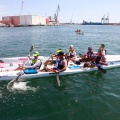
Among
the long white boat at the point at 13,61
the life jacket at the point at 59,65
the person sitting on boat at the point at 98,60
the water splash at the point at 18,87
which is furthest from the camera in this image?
the person sitting on boat at the point at 98,60

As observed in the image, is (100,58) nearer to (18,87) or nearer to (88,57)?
(88,57)

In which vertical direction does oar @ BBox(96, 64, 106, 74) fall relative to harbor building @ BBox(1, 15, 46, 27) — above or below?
below

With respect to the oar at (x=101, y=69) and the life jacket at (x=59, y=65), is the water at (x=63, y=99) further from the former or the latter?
the life jacket at (x=59, y=65)

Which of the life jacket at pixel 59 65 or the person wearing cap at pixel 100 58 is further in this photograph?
the person wearing cap at pixel 100 58

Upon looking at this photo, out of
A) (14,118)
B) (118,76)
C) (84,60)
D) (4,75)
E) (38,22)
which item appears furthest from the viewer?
(38,22)

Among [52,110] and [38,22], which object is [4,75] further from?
[38,22]

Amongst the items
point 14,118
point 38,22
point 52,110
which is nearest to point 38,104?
point 52,110

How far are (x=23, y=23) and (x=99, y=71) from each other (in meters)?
111

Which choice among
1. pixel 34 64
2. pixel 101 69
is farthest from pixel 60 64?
pixel 101 69

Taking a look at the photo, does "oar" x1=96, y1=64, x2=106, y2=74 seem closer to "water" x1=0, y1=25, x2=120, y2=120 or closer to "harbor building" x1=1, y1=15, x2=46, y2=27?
"water" x1=0, y1=25, x2=120, y2=120

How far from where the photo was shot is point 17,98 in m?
9.76

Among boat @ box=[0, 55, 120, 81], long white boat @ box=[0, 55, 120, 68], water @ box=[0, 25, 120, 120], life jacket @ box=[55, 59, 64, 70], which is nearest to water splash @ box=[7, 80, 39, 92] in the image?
water @ box=[0, 25, 120, 120]

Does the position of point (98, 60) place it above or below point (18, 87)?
above

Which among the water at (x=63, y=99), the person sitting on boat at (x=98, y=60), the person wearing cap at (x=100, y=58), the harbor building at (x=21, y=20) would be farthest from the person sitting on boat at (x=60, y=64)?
the harbor building at (x=21, y=20)
